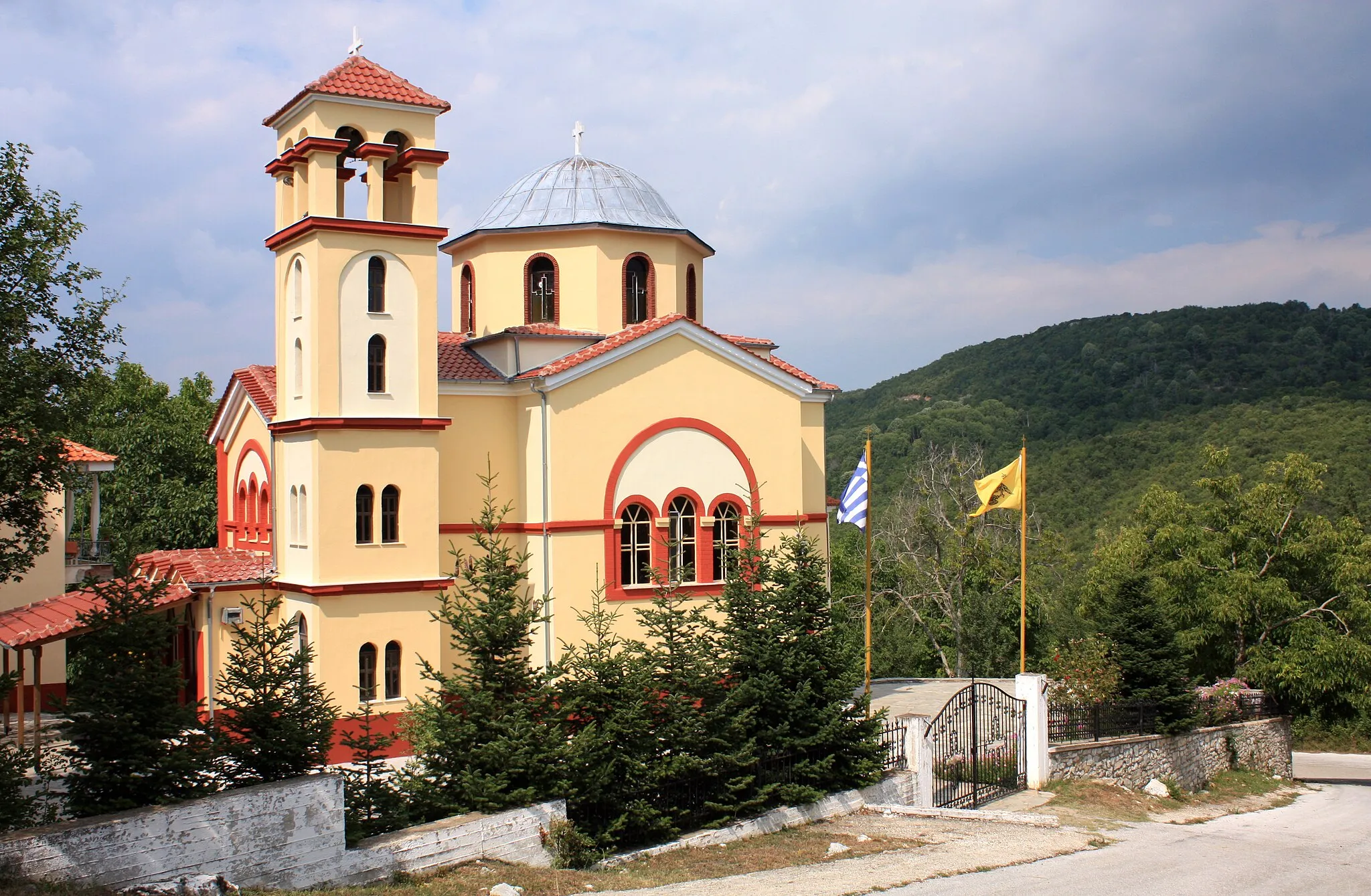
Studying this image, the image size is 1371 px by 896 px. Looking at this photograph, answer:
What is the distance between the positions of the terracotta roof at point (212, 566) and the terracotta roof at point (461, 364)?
15.8 ft

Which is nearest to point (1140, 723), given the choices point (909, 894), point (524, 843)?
point (909, 894)

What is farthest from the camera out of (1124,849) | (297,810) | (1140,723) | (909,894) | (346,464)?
(1140,723)

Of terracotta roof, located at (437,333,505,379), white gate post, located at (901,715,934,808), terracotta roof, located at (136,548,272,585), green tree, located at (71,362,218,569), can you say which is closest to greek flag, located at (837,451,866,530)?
white gate post, located at (901,715,934,808)

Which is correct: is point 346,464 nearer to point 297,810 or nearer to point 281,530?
point 281,530

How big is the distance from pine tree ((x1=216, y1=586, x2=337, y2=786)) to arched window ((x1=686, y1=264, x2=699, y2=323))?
51.0 ft

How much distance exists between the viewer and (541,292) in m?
25.1

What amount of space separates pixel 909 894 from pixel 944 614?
28.6 m

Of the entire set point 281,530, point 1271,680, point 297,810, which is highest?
point 281,530

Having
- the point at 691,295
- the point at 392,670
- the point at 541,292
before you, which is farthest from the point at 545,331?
the point at 392,670

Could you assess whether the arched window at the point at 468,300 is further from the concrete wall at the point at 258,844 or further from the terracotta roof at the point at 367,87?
the concrete wall at the point at 258,844

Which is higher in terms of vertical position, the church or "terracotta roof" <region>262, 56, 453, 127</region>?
"terracotta roof" <region>262, 56, 453, 127</region>

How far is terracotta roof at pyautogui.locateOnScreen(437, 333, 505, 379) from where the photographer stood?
72.7 feet

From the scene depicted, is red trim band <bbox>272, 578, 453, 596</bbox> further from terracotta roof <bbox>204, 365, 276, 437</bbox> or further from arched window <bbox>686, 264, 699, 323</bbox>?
arched window <bbox>686, 264, 699, 323</bbox>

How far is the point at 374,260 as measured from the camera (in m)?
20.7
